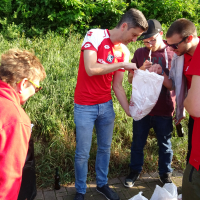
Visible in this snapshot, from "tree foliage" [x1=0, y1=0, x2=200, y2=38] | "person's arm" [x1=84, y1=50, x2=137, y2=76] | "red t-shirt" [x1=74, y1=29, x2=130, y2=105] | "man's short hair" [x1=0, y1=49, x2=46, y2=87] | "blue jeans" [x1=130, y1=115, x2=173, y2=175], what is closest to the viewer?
"man's short hair" [x1=0, y1=49, x2=46, y2=87]

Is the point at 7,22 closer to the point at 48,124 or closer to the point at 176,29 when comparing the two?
the point at 48,124

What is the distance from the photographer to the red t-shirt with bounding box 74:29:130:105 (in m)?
2.45

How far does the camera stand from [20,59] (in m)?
1.62

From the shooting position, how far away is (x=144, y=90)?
8.39 feet

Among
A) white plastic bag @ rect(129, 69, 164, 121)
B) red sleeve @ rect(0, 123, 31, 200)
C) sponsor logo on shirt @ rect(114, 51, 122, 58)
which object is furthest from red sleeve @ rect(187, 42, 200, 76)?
sponsor logo on shirt @ rect(114, 51, 122, 58)

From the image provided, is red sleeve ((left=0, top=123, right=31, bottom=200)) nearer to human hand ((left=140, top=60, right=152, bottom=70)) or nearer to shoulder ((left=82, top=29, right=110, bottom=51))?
shoulder ((left=82, top=29, right=110, bottom=51))

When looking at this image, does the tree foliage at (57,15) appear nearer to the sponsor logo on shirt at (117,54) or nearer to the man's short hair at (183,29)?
the sponsor logo on shirt at (117,54)

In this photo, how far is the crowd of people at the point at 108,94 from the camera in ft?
4.51

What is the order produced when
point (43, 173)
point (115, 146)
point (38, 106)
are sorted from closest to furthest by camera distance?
1. point (43, 173)
2. point (115, 146)
3. point (38, 106)

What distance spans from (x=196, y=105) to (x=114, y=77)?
1.46 meters

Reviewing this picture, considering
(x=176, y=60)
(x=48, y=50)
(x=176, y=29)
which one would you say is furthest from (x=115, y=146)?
(x=48, y=50)

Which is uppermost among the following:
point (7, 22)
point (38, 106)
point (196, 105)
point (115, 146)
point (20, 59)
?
point (7, 22)

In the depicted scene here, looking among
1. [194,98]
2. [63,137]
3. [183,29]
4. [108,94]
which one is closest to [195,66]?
[194,98]

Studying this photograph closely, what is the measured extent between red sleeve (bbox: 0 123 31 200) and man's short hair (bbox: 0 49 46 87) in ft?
1.23
